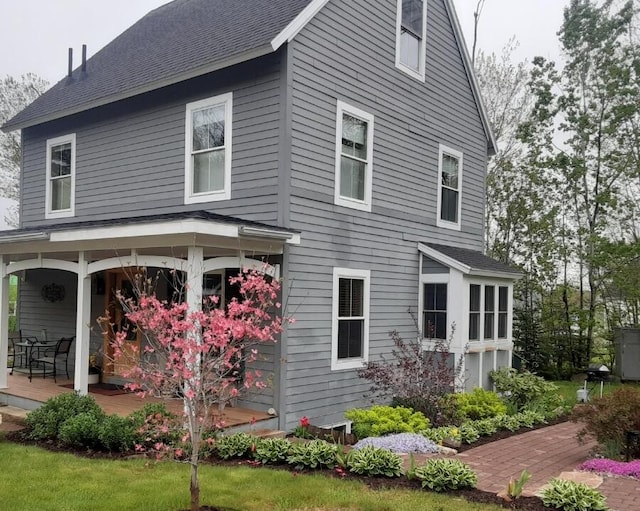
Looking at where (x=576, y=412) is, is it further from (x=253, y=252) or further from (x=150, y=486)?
(x=150, y=486)

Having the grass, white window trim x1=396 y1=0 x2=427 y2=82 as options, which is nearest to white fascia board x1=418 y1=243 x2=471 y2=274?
white window trim x1=396 y1=0 x2=427 y2=82

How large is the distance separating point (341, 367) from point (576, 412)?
3666 millimetres

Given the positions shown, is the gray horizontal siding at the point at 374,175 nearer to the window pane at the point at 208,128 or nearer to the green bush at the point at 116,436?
the window pane at the point at 208,128

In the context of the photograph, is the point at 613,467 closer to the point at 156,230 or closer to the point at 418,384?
the point at 418,384

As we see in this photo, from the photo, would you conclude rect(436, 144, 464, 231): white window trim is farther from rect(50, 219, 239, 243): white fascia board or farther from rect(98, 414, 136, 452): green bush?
rect(98, 414, 136, 452): green bush

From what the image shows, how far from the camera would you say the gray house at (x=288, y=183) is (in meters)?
8.65

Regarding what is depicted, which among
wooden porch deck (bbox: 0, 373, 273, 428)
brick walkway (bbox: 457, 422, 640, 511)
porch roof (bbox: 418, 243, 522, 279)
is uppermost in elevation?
porch roof (bbox: 418, 243, 522, 279)

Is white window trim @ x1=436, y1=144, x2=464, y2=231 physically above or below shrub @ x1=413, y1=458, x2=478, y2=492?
above

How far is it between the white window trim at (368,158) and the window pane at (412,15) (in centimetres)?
251

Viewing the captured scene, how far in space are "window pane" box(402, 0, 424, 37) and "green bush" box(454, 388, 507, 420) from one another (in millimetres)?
7138

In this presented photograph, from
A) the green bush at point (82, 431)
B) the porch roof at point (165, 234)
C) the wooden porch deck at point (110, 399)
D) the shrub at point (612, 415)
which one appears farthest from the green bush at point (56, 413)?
the shrub at point (612, 415)

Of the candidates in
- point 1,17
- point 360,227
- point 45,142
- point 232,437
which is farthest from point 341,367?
point 1,17

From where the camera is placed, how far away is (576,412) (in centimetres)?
761

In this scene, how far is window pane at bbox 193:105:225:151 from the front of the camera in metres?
9.56
